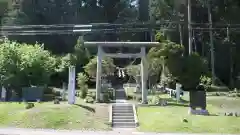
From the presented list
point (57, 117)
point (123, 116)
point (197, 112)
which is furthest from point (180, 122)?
point (57, 117)

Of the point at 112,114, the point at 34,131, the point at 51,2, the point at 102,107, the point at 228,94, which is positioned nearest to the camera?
the point at 34,131

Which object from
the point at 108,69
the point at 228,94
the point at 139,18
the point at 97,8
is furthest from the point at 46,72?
the point at 97,8

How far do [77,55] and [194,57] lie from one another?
15864 millimetres

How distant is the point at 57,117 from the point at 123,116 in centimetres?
425

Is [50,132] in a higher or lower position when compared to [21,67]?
lower

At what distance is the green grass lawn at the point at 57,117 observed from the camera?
2259 centimetres

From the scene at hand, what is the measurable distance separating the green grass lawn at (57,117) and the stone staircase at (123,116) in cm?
57

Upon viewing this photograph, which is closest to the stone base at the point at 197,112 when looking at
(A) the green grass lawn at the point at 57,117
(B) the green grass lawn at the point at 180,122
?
(B) the green grass lawn at the point at 180,122

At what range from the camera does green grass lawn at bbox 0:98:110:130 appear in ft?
74.1

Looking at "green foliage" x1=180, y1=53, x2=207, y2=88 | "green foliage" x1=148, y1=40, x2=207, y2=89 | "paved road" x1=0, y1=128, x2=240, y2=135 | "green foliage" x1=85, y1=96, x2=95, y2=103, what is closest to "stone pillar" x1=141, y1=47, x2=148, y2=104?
"green foliage" x1=85, y1=96, x2=95, y2=103

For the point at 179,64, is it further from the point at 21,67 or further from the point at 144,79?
the point at 21,67

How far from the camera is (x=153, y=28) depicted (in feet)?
165

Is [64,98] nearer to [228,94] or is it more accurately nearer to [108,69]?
[108,69]

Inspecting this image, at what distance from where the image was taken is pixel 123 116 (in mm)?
25078
